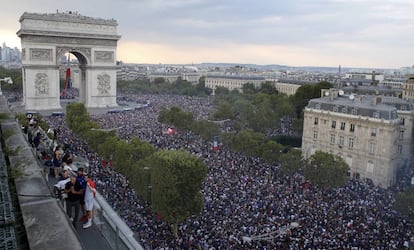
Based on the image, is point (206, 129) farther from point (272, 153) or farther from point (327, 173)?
point (327, 173)

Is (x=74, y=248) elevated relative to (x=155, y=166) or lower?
elevated

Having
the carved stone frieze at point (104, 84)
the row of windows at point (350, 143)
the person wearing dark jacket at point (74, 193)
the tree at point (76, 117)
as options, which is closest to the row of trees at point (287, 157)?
the row of windows at point (350, 143)

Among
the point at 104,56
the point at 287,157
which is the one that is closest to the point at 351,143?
the point at 287,157

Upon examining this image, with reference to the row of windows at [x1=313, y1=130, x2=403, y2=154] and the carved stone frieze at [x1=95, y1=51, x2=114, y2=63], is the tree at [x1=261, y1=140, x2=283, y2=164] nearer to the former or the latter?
the row of windows at [x1=313, y1=130, x2=403, y2=154]

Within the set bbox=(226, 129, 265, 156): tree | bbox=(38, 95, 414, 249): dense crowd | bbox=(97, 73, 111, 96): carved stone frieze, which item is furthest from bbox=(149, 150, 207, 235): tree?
bbox=(97, 73, 111, 96): carved stone frieze

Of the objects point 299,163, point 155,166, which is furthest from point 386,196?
point 155,166

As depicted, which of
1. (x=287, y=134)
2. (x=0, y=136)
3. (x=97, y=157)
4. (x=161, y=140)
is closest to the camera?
(x=0, y=136)

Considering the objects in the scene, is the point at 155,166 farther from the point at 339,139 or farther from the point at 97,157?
the point at 339,139
